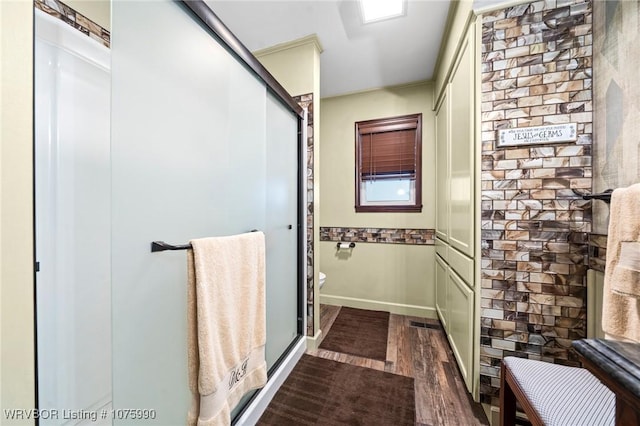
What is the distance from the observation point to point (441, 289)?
2096mm

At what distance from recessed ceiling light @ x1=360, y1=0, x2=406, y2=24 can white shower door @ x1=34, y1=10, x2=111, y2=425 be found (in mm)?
1513

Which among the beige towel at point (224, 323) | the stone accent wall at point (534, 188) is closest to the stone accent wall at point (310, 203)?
the beige towel at point (224, 323)

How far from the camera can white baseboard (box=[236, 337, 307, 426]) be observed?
46.2 inches

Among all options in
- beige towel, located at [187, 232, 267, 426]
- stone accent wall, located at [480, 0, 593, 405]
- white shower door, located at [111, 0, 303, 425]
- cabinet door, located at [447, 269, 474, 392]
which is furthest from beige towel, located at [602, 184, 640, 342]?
white shower door, located at [111, 0, 303, 425]

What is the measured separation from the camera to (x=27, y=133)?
48 cm

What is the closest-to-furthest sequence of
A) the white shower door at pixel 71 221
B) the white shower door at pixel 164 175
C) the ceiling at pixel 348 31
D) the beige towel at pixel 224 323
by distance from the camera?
the white shower door at pixel 164 175 < the beige towel at pixel 224 323 < the white shower door at pixel 71 221 < the ceiling at pixel 348 31

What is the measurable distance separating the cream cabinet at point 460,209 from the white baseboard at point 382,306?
1.06 ft

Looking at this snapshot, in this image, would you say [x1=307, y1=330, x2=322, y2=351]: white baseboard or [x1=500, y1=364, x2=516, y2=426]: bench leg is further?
[x1=307, y1=330, x2=322, y2=351]: white baseboard

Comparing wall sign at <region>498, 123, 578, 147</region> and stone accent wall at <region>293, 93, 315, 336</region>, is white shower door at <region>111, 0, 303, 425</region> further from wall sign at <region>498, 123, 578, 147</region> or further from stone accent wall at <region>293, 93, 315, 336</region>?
wall sign at <region>498, 123, 578, 147</region>

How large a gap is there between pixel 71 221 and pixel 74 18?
88 centimetres

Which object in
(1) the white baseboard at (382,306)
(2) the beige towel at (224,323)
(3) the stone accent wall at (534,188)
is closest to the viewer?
(2) the beige towel at (224,323)

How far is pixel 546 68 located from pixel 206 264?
1.77 m

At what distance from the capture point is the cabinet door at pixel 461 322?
1315 millimetres

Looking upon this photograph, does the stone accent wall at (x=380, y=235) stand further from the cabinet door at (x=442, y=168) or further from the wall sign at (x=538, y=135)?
the wall sign at (x=538, y=135)
